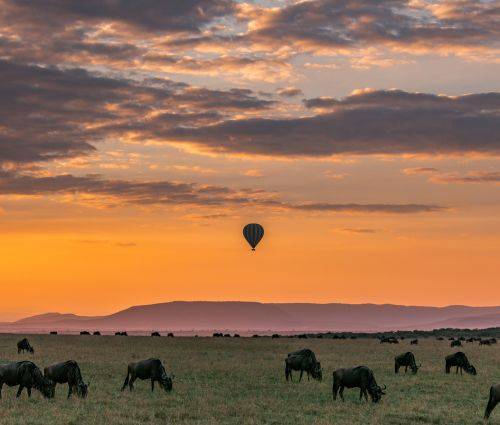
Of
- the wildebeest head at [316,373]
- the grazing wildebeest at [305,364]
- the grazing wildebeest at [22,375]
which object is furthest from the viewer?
the grazing wildebeest at [305,364]

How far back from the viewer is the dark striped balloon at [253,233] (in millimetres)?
82375

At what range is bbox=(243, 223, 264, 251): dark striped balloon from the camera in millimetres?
82375

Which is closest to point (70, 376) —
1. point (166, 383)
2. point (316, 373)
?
point (166, 383)

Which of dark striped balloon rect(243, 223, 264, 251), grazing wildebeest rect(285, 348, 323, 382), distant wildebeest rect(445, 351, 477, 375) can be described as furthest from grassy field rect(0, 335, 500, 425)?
dark striped balloon rect(243, 223, 264, 251)

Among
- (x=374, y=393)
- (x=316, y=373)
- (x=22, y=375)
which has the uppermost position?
(x=22, y=375)

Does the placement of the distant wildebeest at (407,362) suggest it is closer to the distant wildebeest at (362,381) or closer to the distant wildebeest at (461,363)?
the distant wildebeest at (461,363)

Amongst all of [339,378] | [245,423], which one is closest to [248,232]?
[339,378]

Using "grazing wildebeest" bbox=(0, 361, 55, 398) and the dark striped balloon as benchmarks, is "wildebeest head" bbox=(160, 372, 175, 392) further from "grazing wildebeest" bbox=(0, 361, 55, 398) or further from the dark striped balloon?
the dark striped balloon

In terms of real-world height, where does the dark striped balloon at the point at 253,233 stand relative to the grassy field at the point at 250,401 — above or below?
above

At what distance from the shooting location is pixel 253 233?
8312cm

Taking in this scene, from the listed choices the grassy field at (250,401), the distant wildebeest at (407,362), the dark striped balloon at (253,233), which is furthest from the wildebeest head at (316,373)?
the dark striped balloon at (253,233)

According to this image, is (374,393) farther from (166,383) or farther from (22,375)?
(22,375)

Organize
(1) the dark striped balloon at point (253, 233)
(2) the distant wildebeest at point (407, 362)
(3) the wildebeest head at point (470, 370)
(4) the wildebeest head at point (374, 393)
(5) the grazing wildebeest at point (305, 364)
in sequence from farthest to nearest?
(1) the dark striped balloon at point (253, 233)
(3) the wildebeest head at point (470, 370)
(2) the distant wildebeest at point (407, 362)
(5) the grazing wildebeest at point (305, 364)
(4) the wildebeest head at point (374, 393)

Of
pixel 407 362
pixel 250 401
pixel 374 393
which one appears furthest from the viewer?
pixel 407 362
